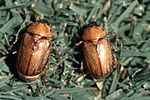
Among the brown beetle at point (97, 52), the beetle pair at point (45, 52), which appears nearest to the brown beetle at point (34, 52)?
the beetle pair at point (45, 52)

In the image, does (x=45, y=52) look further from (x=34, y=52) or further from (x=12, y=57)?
(x=12, y=57)

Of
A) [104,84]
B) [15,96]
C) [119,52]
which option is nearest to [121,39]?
[119,52]

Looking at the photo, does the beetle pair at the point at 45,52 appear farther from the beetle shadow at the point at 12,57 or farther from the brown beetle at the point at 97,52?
the beetle shadow at the point at 12,57

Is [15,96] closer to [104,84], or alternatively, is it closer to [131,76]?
[104,84]

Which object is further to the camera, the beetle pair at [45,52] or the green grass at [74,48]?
the green grass at [74,48]

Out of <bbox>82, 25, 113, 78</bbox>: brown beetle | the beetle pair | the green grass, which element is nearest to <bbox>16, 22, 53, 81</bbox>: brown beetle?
the beetle pair
